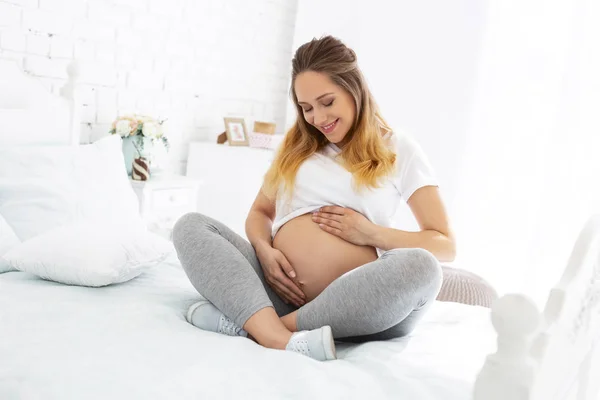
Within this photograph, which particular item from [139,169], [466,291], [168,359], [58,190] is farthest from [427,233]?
[139,169]

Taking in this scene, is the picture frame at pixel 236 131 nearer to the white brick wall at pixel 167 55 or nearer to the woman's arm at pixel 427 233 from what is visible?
the white brick wall at pixel 167 55

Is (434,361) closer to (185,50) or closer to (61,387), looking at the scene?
(61,387)

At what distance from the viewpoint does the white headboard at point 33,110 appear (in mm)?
2043

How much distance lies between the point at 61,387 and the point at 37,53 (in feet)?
5.71

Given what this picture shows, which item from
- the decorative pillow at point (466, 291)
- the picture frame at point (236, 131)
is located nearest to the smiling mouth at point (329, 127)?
the decorative pillow at point (466, 291)

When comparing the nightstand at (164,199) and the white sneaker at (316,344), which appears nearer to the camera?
the white sneaker at (316,344)

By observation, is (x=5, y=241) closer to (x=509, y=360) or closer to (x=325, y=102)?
(x=325, y=102)

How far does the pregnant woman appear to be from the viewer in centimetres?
133

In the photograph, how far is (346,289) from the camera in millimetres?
1346

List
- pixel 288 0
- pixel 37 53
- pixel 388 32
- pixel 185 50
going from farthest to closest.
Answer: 1. pixel 288 0
2. pixel 388 32
3. pixel 185 50
4. pixel 37 53

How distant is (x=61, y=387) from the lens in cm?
100

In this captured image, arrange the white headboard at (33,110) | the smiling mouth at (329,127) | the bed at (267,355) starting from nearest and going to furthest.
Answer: the bed at (267,355)
the smiling mouth at (329,127)
the white headboard at (33,110)

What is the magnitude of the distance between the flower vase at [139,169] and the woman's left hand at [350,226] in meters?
1.14

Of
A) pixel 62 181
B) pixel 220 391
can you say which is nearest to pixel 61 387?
pixel 220 391
